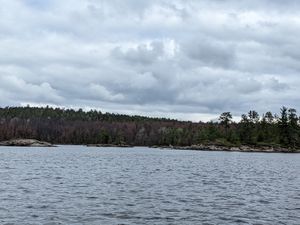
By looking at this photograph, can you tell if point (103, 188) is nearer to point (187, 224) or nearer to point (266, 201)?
point (266, 201)

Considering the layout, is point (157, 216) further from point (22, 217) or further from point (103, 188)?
point (103, 188)

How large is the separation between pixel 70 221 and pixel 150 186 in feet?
84.4

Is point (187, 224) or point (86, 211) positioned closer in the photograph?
point (187, 224)

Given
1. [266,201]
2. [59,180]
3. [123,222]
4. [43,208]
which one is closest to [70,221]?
[123,222]

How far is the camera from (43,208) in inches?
1569

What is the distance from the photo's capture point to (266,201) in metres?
48.2

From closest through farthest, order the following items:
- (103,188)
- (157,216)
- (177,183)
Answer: (157,216), (103,188), (177,183)

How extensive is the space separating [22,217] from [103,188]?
67.7 feet

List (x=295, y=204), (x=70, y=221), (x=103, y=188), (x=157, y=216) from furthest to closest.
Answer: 1. (x=103, y=188)
2. (x=295, y=204)
3. (x=157, y=216)
4. (x=70, y=221)

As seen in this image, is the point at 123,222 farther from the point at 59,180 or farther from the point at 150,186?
the point at 59,180

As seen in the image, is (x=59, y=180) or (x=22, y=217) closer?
(x=22, y=217)

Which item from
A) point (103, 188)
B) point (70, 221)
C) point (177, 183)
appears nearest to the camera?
point (70, 221)

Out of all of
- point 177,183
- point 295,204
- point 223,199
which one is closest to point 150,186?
point 177,183

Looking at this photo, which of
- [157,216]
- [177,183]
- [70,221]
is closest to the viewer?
[70,221]
